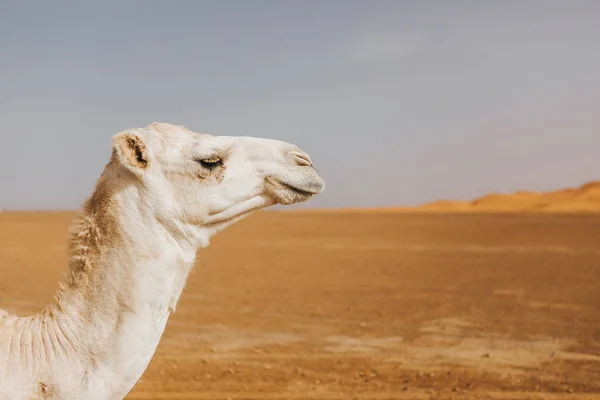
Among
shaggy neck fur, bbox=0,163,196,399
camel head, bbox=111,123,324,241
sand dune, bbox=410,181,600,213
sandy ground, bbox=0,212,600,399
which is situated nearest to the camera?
shaggy neck fur, bbox=0,163,196,399

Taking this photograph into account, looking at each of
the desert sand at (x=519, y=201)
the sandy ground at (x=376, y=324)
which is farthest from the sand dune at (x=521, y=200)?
the sandy ground at (x=376, y=324)

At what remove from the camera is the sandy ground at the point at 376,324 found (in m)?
7.92

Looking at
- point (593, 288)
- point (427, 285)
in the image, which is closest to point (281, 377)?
point (427, 285)

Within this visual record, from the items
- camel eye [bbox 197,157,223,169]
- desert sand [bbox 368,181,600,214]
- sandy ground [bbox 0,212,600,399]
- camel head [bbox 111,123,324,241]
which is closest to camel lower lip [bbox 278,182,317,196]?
camel head [bbox 111,123,324,241]

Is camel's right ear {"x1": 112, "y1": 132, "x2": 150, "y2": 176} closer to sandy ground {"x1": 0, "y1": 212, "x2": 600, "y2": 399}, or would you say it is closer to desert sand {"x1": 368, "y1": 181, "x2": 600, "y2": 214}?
sandy ground {"x1": 0, "y1": 212, "x2": 600, "y2": 399}

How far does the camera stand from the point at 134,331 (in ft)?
9.21

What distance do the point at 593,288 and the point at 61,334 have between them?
1501cm

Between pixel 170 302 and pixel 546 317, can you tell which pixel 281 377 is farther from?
pixel 546 317

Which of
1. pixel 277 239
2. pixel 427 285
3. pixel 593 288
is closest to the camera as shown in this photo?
pixel 593 288

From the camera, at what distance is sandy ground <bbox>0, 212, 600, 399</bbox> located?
312 inches

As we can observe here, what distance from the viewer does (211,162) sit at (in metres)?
3.10

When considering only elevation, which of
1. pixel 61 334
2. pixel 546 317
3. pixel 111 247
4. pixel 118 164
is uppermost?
pixel 118 164

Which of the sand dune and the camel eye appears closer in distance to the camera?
the camel eye

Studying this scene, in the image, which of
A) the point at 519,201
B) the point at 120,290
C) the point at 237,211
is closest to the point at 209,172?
the point at 237,211
